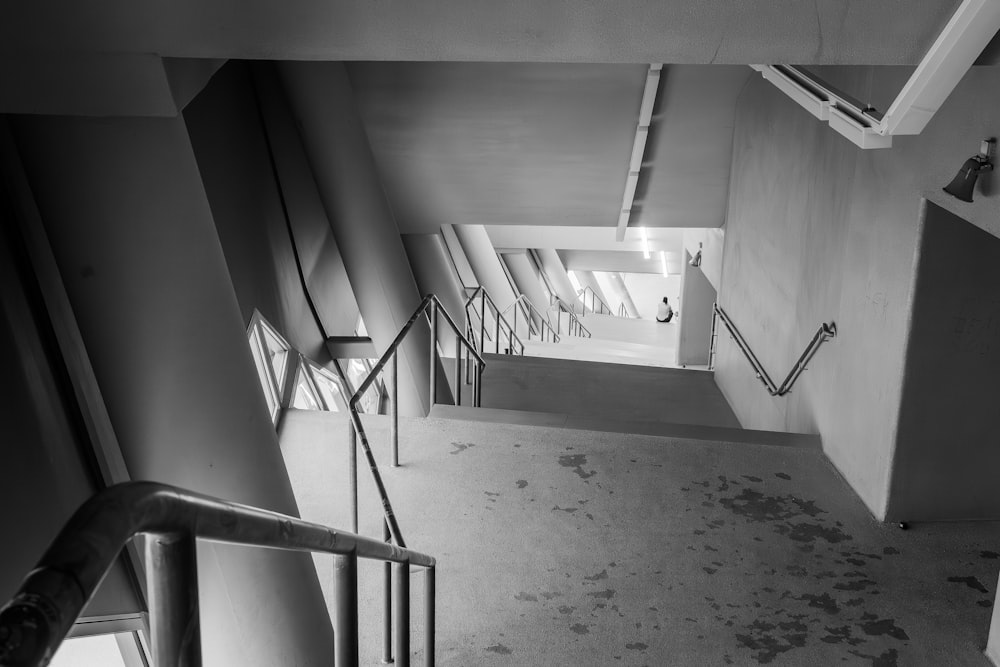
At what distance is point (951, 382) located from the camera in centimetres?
512

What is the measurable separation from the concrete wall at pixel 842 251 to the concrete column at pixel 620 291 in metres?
29.4

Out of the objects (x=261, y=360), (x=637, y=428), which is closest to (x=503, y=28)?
(x=637, y=428)

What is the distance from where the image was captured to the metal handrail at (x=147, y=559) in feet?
3.11

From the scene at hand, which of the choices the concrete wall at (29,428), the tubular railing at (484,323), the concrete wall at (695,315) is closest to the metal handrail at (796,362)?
the tubular railing at (484,323)

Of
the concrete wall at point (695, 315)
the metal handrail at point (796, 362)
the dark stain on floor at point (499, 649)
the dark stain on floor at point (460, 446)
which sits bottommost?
the dark stain on floor at point (499, 649)

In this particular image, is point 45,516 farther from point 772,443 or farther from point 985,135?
point 772,443

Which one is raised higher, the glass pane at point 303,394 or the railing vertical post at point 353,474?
the glass pane at point 303,394

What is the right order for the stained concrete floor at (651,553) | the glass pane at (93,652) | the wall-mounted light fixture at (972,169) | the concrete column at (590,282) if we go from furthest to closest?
the concrete column at (590,282) → the glass pane at (93,652) → the stained concrete floor at (651,553) → the wall-mounted light fixture at (972,169)

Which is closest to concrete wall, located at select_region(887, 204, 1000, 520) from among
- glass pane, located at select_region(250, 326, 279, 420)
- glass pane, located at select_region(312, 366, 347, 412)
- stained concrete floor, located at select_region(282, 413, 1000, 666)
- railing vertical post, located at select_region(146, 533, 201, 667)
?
stained concrete floor, located at select_region(282, 413, 1000, 666)

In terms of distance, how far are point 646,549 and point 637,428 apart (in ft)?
5.68

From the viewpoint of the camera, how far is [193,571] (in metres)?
1.27

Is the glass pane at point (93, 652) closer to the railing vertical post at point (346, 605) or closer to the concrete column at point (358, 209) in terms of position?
the railing vertical post at point (346, 605)

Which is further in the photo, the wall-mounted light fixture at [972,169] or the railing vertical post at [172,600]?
the wall-mounted light fixture at [972,169]

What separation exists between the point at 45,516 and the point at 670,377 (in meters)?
8.01
